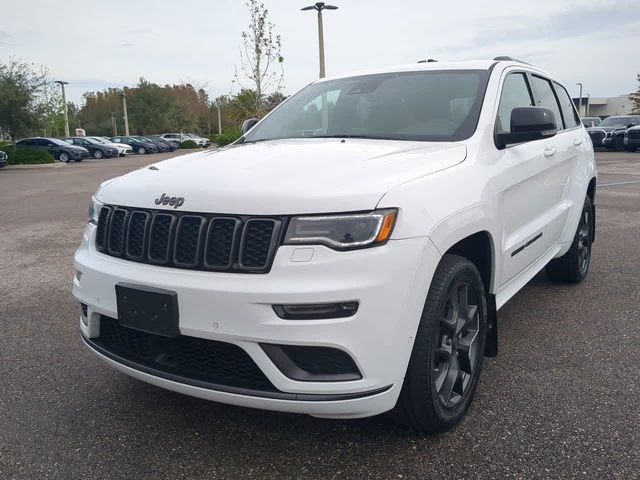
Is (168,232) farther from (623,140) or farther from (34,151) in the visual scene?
(34,151)

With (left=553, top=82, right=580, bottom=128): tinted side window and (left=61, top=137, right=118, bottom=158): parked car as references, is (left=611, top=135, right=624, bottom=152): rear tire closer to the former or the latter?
(left=553, top=82, right=580, bottom=128): tinted side window

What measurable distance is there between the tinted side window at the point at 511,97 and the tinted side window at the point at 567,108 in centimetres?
98

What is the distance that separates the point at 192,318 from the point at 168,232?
1.29ft

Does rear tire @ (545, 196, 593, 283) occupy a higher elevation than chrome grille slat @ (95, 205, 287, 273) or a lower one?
lower

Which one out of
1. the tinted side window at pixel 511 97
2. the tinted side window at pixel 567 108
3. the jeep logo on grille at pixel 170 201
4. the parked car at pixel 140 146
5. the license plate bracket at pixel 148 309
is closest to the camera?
the license plate bracket at pixel 148 309

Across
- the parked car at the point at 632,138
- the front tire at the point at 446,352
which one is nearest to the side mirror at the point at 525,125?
the front tire at the point at 446,352

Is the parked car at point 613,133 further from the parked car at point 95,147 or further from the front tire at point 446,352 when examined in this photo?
the parked car at point 95,147

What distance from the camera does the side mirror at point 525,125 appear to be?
3217 mm

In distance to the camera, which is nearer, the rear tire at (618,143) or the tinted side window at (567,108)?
the tinted side window at (567,108)

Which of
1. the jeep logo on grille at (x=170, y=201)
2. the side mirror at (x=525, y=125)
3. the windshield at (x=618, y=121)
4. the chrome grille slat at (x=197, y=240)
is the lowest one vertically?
the chrome grille slat at (x=197, y=240)

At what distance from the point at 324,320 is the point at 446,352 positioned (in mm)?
780

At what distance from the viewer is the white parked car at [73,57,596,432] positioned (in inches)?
88.9

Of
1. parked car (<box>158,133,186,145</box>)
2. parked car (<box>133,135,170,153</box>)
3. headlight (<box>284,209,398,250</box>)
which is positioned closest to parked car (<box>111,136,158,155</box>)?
parked car (<box>133,135,170,153</box>)

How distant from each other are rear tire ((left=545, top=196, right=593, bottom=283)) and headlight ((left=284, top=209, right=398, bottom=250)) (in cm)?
314
